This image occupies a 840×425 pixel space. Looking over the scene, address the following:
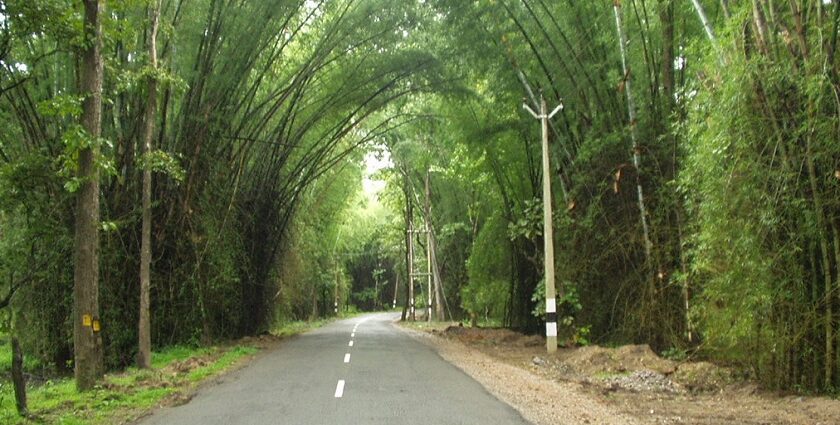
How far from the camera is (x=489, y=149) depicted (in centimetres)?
1839

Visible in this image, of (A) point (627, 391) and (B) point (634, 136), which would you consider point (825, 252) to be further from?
(B) point (634, 136)

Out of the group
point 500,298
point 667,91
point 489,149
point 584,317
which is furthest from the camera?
point 500,298

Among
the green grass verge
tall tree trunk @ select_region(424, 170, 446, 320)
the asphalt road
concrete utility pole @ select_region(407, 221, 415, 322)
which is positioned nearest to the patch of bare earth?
the asphalt road

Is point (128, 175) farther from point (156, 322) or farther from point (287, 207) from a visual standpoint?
point (287, 207)

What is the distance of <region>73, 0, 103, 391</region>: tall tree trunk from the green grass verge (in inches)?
19.7

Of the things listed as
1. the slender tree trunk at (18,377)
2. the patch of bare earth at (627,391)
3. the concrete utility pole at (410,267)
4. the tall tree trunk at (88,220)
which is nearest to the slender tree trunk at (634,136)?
the patch of bare earth at (627,391)

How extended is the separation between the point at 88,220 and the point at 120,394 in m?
2.36

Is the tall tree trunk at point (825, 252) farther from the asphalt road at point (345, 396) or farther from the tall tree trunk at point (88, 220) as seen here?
the tall tree trunk at point (88, 220)

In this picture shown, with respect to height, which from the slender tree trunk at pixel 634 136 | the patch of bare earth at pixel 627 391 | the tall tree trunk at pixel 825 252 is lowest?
the patch of bare earth at pixel 627 391

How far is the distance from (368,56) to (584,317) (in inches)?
315

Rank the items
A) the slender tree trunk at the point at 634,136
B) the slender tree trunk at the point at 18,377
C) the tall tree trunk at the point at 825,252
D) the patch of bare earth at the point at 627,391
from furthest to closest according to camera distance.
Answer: the slender tree trunk at the point at 634,136
the tall tree trunk at the point at 825,252
the patch of bare earth at the point at 627,391
the slender tree trunk at the point at 18,377

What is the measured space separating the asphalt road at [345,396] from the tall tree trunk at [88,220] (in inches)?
66.3

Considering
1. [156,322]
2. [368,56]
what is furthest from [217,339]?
[368,56]

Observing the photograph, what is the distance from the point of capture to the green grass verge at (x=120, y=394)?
7930mm
